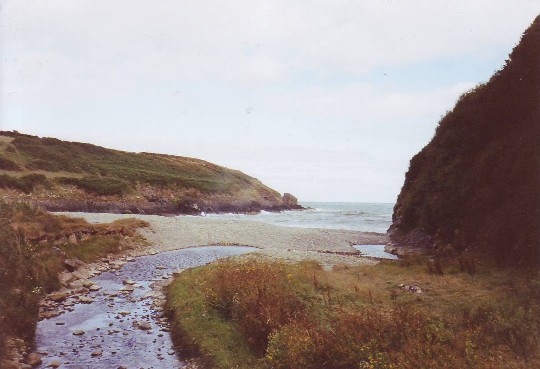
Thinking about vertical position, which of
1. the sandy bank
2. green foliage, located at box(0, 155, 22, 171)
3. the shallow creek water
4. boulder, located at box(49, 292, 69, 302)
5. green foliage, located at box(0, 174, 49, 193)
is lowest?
the shallow creek water

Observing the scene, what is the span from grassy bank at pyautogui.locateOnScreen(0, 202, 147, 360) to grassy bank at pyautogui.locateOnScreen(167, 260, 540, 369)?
16.9 feet

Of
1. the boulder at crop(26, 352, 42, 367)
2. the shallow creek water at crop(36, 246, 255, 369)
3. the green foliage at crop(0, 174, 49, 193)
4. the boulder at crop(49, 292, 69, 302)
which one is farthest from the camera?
the green foliage at crop(0, 174, 49, 193)

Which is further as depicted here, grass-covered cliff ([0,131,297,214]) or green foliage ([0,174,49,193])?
grass-covered cliff ([0,131,297,214])

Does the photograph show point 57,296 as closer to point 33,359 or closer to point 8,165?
point 33,359

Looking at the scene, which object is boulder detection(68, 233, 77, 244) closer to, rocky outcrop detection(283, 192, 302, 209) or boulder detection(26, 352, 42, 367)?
boulder detection(26, 352, 42, 367)

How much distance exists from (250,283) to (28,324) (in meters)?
7.50

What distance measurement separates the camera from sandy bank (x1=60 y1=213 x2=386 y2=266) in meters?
34.3

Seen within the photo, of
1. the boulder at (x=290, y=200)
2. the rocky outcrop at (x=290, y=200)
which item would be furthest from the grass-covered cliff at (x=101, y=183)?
the boulder at (x=290, y=200)

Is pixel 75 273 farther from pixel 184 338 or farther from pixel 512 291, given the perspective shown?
pixel 512 291

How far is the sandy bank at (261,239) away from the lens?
34.3 m

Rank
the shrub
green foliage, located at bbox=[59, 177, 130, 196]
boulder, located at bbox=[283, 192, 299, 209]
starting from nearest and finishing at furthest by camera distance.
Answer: the shrub, green foliage, located at bbox=[59, 177, 130, 196], boulder, located at bbox=[283, 192, 299, 209]

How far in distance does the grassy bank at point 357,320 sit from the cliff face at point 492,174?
264 centimetres

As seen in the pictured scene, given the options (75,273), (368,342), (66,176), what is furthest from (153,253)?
(66,176)

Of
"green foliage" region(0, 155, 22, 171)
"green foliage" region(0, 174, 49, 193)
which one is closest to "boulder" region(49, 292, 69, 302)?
"green foliage" region(0, 174, 49, 193)
